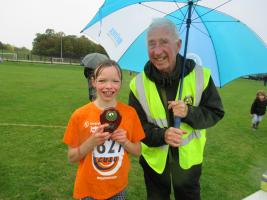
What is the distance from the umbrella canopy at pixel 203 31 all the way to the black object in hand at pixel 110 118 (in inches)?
42.1

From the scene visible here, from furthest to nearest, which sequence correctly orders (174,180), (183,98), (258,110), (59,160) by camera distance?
(258,110) < (59,160) < (174,180) < (183,98)

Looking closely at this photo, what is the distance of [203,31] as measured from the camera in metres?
3.01

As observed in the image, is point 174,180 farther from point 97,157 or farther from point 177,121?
point 97,157

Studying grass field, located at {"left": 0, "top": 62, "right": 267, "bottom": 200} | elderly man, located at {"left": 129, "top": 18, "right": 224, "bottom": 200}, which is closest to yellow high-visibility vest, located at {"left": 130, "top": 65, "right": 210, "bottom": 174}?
elderly man, located at {"left": 129, "top": 18, "right": 224, "bottom": 200}

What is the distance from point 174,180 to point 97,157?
2.48ft

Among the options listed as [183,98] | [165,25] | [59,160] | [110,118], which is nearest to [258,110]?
[59,160]

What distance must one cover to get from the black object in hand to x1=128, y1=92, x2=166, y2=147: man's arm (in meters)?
0.43

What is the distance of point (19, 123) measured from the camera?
8.00 meters

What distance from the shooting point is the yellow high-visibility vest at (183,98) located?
2.55 metres

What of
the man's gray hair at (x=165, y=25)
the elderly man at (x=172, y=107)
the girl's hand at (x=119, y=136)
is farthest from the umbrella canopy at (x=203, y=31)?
the girl's hand at (x=119, y=136)

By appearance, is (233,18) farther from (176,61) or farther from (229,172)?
(229,172)

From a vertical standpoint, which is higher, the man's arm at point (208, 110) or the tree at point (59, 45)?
the tree at point (59, 45)

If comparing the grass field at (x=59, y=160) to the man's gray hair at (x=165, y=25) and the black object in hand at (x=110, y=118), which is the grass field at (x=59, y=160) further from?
the man's gray hair at (x=165, y=25)

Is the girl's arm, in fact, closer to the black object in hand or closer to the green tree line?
the black object in hand
